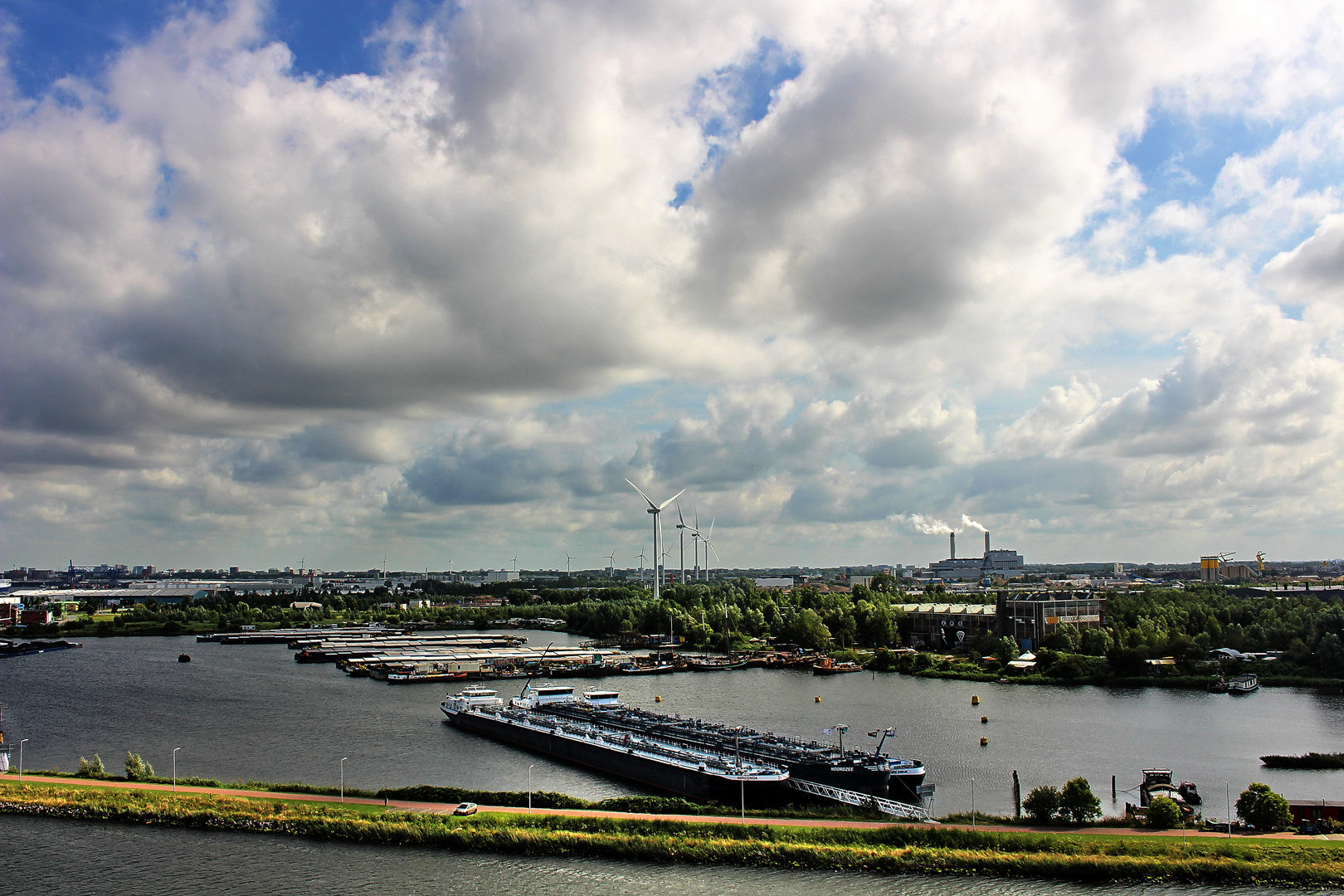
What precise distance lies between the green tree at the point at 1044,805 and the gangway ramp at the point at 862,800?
3065mm

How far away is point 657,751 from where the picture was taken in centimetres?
3538

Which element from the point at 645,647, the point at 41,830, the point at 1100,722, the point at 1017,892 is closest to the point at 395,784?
the point at 41,830

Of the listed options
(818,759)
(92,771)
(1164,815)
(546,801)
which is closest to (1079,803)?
(1164,815)

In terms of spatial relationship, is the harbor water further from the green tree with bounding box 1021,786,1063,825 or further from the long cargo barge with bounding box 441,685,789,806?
the long cargo barge with bounding box 441,685,789,806

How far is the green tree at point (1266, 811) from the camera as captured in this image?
944 inches

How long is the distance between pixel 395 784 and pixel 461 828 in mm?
8165

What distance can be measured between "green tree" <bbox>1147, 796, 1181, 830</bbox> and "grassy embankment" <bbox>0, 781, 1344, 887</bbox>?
3.60 ft

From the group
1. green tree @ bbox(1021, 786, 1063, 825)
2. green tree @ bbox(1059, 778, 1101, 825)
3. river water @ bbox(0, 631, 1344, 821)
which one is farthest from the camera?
river water @ bbox(0, 631, 1344, 821)

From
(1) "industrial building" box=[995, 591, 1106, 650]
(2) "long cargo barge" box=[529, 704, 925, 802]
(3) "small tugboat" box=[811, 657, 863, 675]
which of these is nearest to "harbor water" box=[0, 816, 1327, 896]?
(2) "long cargo barge" box=[529, 704, 925, 802]

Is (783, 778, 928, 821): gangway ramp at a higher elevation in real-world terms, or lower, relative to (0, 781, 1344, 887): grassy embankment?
lower


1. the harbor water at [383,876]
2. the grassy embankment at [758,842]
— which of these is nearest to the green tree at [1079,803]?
the grassy embankment at [758,842]

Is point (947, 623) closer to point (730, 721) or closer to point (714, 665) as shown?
point (714, 665)

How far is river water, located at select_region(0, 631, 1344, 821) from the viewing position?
110ft

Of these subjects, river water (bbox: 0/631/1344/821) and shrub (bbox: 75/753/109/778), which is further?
river water (bbox: 0/631/1344/821)
